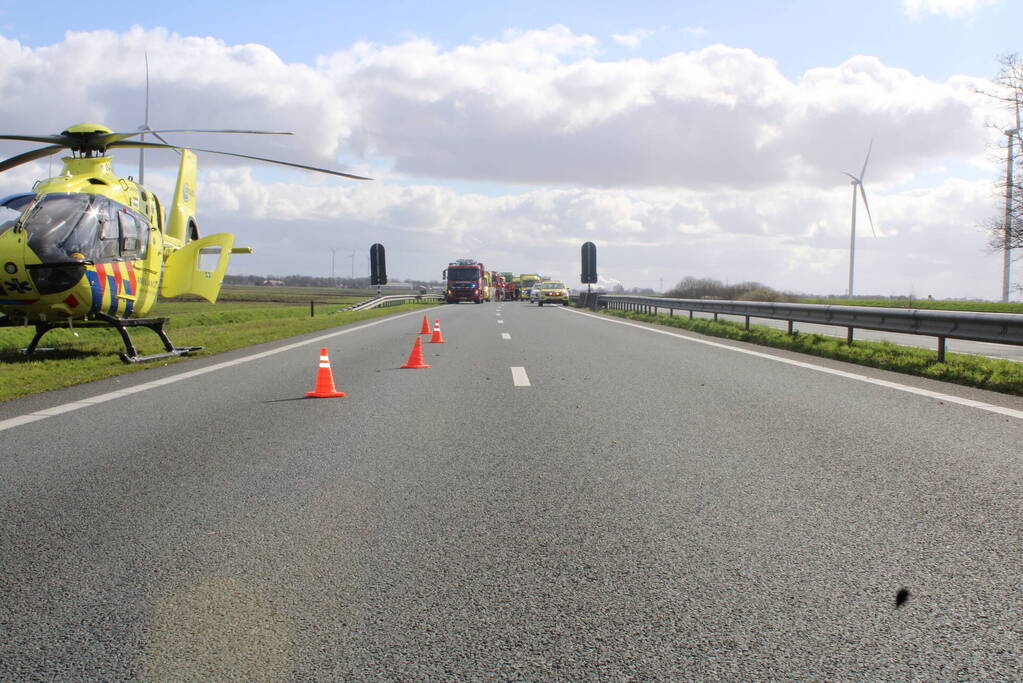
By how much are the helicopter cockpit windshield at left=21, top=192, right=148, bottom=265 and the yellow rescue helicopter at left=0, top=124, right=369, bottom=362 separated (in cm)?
1

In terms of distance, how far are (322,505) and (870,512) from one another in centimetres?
297

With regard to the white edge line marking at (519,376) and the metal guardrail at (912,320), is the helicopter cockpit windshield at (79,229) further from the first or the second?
the metal guardrail at (912,320)

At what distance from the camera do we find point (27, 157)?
50.3 feet

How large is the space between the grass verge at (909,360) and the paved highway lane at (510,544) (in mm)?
3085

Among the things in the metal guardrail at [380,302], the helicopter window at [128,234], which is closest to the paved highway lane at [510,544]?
the helicopter window at [128,234]

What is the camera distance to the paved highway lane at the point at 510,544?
9.17ft

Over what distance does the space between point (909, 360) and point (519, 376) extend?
610cm

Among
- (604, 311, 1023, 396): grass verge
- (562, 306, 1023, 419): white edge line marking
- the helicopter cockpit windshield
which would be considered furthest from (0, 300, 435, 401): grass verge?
(604, 311, 1023, 396): grass verge

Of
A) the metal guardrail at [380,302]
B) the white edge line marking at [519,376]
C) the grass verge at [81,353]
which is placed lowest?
the white edge line marking at [519,376]

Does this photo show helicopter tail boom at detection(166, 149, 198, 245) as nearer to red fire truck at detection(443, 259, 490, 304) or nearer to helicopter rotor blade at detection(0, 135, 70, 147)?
helicopter rotor blade at detection(0, 135, 70, 147)

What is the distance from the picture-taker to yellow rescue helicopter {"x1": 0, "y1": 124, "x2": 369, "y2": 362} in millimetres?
11375

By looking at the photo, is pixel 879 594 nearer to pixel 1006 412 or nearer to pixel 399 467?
pixel 399 467

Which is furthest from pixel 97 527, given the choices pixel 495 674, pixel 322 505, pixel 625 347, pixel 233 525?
pixel 625 347

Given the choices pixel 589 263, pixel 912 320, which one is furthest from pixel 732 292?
pixel 912 320
